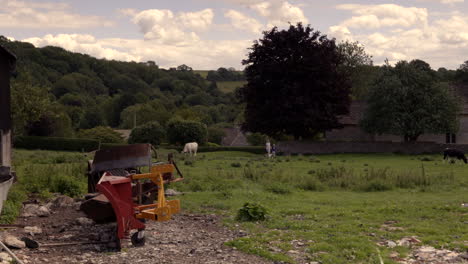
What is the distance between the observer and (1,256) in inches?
357

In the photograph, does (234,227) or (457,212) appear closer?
(234,227)

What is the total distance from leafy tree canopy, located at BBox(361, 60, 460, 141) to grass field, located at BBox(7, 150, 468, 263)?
68.8ft

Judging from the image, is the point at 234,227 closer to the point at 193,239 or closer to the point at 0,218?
the point at 193,239

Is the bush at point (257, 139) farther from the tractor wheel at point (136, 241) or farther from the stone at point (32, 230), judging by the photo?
the tractor wheel at point (136, 241)

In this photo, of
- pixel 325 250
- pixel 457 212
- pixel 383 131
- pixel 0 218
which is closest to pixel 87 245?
pixel 0 218

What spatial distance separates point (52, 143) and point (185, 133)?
14.3 meters

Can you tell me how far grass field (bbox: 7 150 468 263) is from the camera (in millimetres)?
10500

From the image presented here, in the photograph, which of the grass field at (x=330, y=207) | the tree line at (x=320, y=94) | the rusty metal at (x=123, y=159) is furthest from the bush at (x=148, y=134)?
the rusty metal at (x=123, y=159)

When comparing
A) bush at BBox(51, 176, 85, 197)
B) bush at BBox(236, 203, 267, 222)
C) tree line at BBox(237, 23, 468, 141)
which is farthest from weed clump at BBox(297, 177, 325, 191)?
tree line at BBox(237, 23, 468, 141)

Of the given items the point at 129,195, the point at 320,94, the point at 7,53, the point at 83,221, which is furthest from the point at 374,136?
the point at 129,195

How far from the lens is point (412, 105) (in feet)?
156

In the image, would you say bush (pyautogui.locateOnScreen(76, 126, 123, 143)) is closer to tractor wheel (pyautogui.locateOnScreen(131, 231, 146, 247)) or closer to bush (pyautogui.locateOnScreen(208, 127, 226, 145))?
bush (pyautogui.locateOnScreen(208, 127, 226, 145))

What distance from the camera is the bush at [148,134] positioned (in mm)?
61094

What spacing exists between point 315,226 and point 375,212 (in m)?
2.74
